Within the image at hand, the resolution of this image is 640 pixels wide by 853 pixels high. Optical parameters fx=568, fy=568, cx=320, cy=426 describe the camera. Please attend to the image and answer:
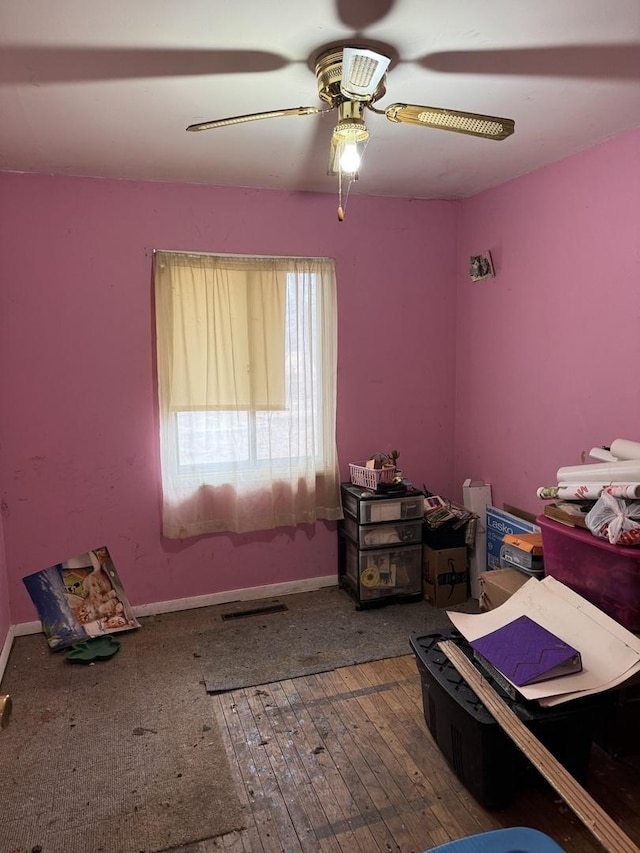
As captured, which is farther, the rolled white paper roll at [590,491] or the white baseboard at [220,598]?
the white baseboard at [220,598]

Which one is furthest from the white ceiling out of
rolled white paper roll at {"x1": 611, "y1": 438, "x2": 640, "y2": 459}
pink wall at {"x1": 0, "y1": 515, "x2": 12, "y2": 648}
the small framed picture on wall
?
pink wall at {"x1": 0, "y1": 515, "x2": 12, "y2": 648}

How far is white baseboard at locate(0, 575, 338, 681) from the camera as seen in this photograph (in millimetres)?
3188

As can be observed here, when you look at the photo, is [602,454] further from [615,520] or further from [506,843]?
[506,843]

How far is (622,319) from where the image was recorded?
2.58 meters

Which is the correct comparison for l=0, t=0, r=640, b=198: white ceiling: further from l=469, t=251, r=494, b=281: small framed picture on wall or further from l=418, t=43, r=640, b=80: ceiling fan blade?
l=469, t=251, r=494, b=281: small framed picture on wall

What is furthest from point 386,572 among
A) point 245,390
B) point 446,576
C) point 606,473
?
point 606,473

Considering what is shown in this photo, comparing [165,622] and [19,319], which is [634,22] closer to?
[19,319]

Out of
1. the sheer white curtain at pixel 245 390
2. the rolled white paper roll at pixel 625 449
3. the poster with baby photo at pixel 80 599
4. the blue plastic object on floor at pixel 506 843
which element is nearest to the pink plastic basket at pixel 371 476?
the sheer white curtain at pixel 245 390

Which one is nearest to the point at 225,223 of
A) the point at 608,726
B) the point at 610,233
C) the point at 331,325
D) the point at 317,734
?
the point at 331,325

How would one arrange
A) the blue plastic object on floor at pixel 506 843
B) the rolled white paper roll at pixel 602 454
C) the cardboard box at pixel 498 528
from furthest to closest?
the cardboard box at pixel 498 528 → the rolled white paper roll at pixel 602 454 → the blue plastic object on floor at pixel 506 843

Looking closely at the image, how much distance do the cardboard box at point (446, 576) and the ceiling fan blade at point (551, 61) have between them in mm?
2452

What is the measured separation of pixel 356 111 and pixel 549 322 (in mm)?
1660

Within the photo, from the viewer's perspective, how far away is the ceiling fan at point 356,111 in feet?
5.70

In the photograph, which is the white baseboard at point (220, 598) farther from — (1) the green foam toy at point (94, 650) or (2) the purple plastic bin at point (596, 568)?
(2) the purple plastic bin at point (596, 568)
